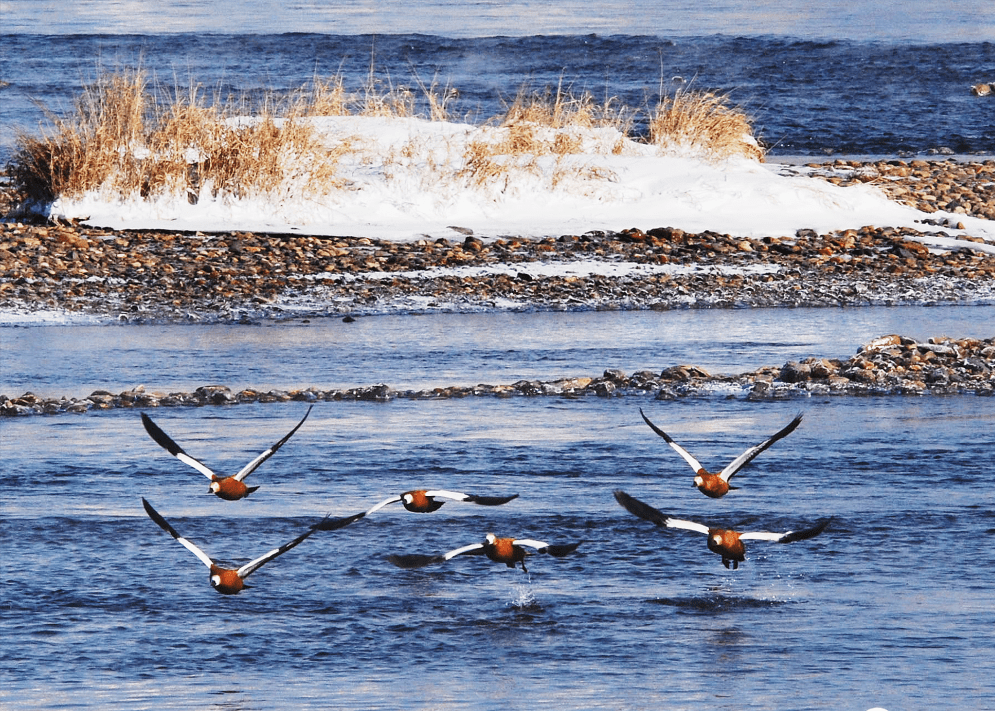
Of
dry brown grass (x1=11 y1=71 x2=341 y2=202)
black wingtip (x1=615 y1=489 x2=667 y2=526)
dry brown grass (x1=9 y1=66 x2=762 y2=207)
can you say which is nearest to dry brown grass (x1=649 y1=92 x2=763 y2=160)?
dry brown grass (x1=9 y1=66 x2=762 y2=207)

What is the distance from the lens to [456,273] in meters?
15.2

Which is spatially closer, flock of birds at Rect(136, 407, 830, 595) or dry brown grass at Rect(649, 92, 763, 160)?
flock of birds at Rect(136, 407, 830, 595)

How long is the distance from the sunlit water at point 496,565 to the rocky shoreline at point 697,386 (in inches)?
7.2

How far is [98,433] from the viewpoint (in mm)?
9461

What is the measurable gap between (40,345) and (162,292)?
1.99 m

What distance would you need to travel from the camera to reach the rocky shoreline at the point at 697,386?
10.3 metres

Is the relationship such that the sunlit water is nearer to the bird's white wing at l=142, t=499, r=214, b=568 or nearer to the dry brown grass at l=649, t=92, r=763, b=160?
the bird's white wing at l=142, t=499, r=214, b=568

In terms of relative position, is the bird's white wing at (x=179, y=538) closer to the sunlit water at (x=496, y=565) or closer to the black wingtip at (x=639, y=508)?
the sunlit water at (x=496, y=565)

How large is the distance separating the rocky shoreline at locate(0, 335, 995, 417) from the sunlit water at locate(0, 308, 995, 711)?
0.18m

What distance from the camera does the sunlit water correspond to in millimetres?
5688

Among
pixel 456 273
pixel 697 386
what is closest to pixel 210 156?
pixel 456 273

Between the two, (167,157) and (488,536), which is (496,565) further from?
(167,157)

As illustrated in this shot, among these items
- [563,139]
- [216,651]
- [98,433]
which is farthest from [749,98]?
[216,651]

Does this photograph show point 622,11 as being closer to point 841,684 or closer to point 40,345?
point 40,345
